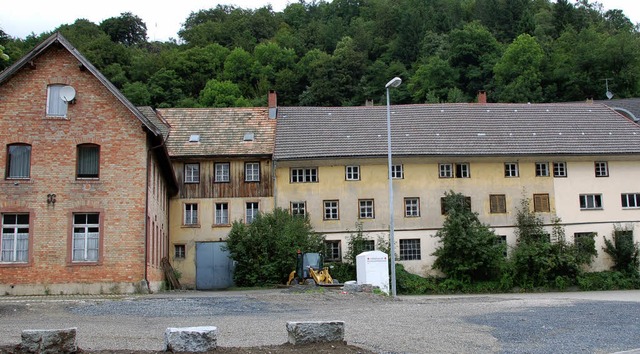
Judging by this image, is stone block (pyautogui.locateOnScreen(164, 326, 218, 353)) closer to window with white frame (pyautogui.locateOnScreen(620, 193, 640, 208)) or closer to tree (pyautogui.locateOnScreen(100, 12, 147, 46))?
window with white frame (pyautogui.locateOnScreen(620, 193, 640, 208))

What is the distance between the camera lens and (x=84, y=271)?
2658cm

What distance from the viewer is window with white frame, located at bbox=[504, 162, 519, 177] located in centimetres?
4234

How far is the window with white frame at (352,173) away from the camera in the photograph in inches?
1628

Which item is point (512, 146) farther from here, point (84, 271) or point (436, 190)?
point (84, 271)

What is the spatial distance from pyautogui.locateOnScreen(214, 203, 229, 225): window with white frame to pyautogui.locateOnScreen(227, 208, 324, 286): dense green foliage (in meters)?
3.79

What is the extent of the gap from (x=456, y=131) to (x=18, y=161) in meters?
26.0

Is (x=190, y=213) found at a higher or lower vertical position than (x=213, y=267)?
higher

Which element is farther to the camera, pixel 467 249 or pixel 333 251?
pixel 333 251

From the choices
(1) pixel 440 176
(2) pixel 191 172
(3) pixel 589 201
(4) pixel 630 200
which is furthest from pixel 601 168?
(2) pixel 191 172

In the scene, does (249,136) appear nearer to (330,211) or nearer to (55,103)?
(330,211)

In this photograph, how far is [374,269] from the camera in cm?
2984

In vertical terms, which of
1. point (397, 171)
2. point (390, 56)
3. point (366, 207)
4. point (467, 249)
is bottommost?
point (467, 249)

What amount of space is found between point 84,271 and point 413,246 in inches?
805

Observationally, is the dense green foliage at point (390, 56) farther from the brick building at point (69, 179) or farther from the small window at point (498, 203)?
the brick building at point (69, 179)
